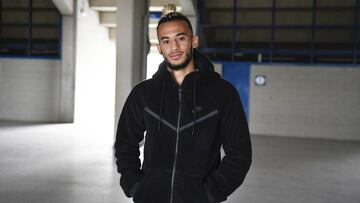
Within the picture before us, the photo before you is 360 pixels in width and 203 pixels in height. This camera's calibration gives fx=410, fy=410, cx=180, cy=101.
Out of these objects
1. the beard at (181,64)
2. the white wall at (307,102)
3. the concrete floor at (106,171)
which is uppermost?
the beard at (181,64)

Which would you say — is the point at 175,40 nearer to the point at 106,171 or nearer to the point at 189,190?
the point at 189,190

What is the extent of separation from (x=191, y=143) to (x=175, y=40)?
465 mm

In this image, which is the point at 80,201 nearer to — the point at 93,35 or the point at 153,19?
the point at 153,19

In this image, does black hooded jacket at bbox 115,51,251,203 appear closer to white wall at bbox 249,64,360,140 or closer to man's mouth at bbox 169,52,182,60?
man's mouth at bbox 169,52,182,60

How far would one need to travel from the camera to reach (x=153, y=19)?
11.3m

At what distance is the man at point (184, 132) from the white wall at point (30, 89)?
1071 centimetres

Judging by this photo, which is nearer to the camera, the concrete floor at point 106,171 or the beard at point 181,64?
the beard at point 181,64

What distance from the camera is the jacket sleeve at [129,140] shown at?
1874mm

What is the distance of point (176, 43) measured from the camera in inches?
72.0

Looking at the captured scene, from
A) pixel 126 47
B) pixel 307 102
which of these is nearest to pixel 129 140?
pixel 126 47

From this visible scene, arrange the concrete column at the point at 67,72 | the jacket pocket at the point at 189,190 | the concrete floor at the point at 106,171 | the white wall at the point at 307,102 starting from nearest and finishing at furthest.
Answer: the jacket pocket at the point at 189,190, the concrete floor at the point at 106,171, the white wall at the point at 307,102, the concrete column at the point at 67,72

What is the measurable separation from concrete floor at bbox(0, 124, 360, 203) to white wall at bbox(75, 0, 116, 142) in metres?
2.37

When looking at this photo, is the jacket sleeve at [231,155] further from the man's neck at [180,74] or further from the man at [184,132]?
the man's neck at [180,74]

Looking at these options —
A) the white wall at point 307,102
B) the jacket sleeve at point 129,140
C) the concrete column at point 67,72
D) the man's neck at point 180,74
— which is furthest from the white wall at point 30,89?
the man's neck at point 180,74
